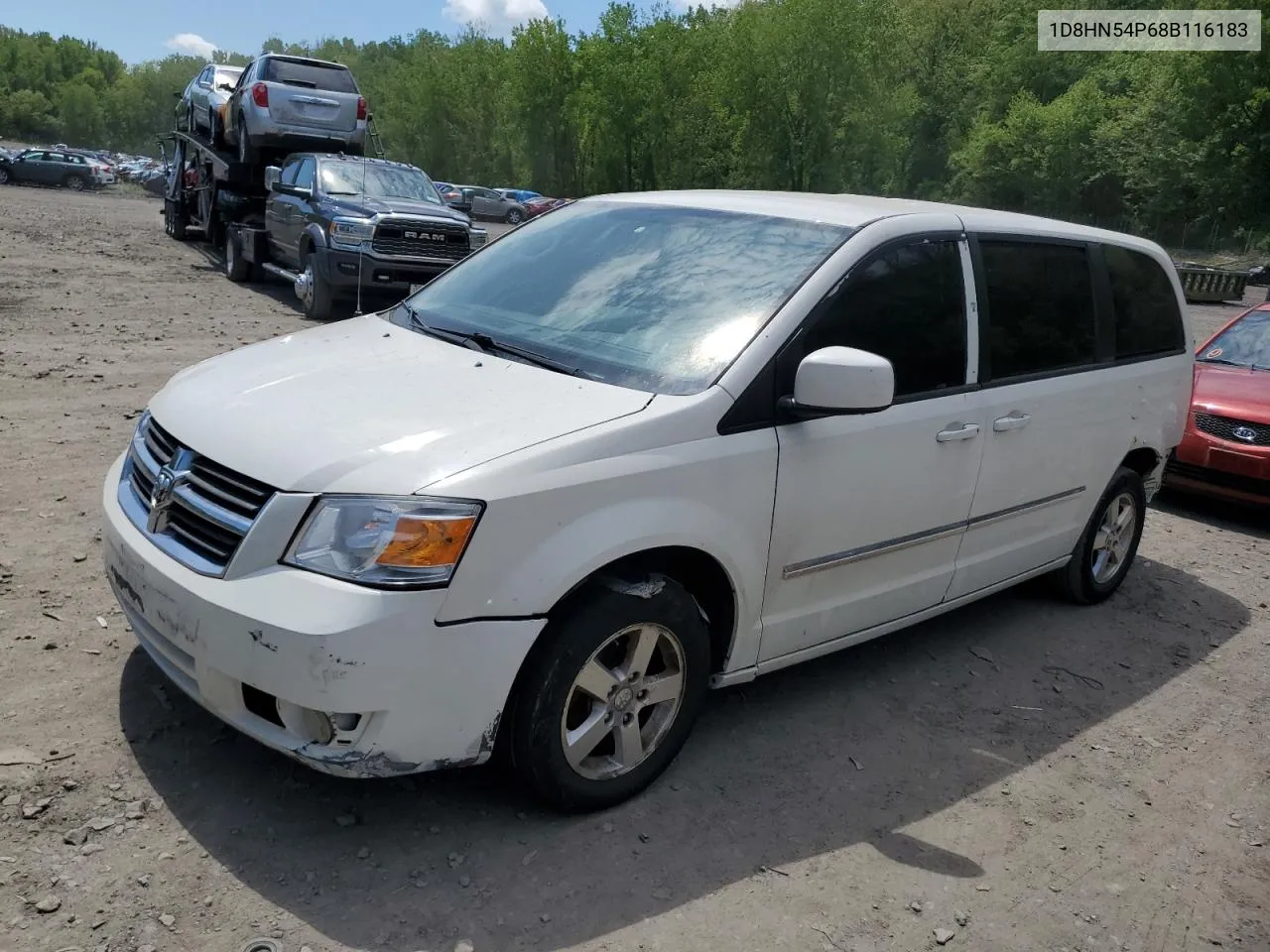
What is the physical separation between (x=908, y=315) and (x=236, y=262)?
13.8 m

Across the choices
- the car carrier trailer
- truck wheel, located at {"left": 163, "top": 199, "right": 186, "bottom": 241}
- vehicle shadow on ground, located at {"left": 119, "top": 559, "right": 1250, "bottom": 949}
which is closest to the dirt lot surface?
vehicle shadow on ground, located at {"left": 119, "top": 559, "right": 1250, "bottom": 949}

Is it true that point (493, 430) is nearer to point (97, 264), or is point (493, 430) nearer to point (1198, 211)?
point (97, 264)

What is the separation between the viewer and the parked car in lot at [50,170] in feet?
151

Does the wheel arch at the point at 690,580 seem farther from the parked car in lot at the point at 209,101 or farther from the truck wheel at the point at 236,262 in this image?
the parked car in lot at the point at 209,101

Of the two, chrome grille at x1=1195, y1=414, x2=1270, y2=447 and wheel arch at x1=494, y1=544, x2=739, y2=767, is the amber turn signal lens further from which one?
chrome grille at x1=1195, y1=414, x2=1270, y2=447

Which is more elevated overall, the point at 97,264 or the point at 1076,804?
the point at 97,264

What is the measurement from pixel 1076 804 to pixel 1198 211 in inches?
2347

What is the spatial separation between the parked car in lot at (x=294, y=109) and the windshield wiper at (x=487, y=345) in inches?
513

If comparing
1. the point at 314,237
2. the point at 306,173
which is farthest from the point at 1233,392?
the point at 306,173

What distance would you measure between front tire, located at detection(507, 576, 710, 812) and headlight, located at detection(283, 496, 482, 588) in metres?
→ 0.42

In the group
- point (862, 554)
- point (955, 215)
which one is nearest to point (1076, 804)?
point (862, 554)

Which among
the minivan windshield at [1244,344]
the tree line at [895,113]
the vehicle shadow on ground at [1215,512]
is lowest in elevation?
the vehicle shadow on ground at [1215,512]

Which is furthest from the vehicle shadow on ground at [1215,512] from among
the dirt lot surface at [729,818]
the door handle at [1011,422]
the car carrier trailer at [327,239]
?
the car carrier trailer at [327,239]

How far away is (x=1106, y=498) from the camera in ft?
16.9
